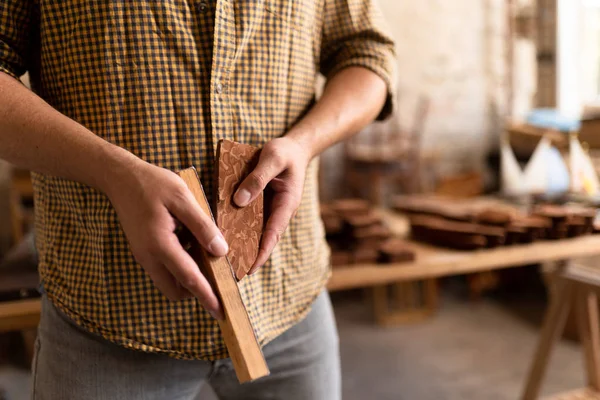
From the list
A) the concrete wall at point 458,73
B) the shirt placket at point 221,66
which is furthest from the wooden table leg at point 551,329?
the concrete wall at point 458,73

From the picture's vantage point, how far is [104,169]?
0.57 metres

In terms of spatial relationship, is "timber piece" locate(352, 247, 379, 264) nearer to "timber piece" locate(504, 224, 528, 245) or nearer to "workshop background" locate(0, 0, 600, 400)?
"workshop background" locate(0, 0, 600, 400)

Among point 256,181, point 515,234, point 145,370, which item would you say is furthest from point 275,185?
point 515,234

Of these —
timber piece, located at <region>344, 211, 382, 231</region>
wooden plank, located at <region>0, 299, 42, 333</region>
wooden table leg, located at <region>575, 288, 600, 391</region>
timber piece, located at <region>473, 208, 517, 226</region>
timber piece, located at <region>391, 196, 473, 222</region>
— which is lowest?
wooden table leg, located at <region>575, 288, 600, 391</region>

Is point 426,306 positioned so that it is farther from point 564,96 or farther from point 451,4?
point 451,4

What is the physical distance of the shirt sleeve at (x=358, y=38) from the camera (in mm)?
865

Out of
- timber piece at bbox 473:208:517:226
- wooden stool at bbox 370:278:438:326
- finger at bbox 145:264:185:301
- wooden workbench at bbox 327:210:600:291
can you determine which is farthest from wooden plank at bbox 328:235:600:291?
wooden stool at bbox 370:278:438:326

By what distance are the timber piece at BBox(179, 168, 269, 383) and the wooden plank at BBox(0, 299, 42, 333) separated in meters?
1.08

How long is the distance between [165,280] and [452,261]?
1.47 metres

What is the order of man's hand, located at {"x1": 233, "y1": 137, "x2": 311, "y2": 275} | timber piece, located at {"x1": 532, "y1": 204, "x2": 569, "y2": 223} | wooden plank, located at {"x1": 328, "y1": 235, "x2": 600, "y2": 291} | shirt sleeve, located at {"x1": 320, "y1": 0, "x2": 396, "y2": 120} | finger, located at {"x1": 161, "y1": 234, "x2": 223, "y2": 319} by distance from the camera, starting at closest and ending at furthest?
finger, located at {"x1": 161, "y1": 234, "x2": 223, "y2": 319} → man's hand, located at {"x1": 233, "y1": 137, "x2": 311, "y2": 275} → shirt sleeve, located at {"x1": 320, "y1": 0, "x2": 396, "y2": 120} → wooden plank, located at {"x1": 328, "y1": 235, "x2": 600, "y2": 291} → timber piece, located at {"x1": 532, "y1": 204, "x2": 569, "y2": 223}

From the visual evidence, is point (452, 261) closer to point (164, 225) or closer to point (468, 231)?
point (468, 231)

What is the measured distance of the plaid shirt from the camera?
2.24 feet

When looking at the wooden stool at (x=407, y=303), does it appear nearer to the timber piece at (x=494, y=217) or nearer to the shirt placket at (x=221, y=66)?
the timber piece at (x=494, y=217)

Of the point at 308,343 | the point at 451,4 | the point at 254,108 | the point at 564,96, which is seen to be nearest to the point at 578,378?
the point at 308,343
